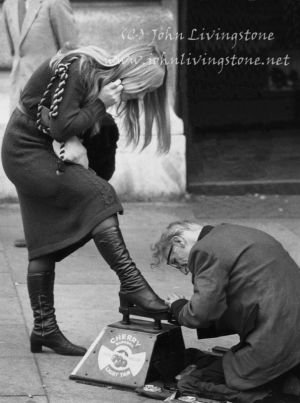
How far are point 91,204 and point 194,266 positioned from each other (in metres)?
0.69

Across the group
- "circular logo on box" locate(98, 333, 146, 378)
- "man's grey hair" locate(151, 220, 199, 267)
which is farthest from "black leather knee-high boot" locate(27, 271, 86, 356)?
"man's grey hair" locate(151, 220, 199, 267)

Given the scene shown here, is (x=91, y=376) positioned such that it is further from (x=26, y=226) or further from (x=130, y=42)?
(x=130, y=42)

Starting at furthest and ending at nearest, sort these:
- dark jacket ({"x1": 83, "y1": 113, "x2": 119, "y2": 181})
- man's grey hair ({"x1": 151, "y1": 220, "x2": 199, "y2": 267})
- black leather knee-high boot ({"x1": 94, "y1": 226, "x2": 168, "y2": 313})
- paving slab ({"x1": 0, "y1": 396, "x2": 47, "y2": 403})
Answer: dark jacket ({"x1": 83, "y1": 113, "x2": 119, "y2": 181}) → black leather knee-high boot ({"x1": 94, "y1": 226, "x2": 168, "y2": 313}) → man's grey hair ({"x1": 151, "y1": 220, "x2": 199, "y2": 267}) → paving slab ({"x1": 0, "y1": 396, "x2": 47, "y2": 403})

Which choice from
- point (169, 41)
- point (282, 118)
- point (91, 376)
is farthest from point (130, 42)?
point (91, 376)

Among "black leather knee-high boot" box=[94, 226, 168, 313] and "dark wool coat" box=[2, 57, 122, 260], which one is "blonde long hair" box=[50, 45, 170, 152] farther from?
"black leather knee-high boot" box=[94, 226, 168, 313]

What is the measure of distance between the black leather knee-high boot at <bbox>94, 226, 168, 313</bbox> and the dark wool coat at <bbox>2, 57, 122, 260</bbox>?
9 centimetres

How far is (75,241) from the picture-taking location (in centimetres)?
538

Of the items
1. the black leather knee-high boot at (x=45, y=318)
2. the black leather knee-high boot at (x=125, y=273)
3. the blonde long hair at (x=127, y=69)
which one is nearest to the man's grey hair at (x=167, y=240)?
the black leather knee-high boot at (x=125, y=273)

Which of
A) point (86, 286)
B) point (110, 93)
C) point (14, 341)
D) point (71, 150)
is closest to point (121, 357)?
point (14, 341)

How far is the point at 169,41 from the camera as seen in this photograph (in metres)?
9.18

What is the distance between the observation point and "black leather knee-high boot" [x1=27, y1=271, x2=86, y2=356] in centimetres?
554

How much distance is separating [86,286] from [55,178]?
1.62 m

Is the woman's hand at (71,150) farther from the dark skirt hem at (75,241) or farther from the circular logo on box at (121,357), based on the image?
the circular logo on box at (121,357)

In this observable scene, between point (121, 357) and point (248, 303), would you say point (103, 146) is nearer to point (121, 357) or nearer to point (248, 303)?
point (121, 357)
